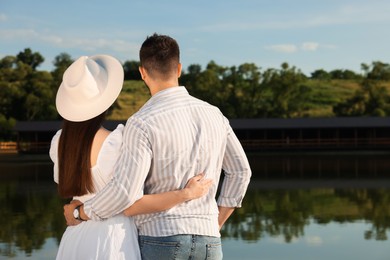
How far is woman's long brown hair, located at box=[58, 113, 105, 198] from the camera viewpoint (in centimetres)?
223

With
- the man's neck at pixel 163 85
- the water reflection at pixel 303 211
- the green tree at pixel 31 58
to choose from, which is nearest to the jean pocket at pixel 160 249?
the man's neck at pixel 163 85

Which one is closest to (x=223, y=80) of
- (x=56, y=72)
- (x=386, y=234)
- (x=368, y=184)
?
(x=56, y=72)

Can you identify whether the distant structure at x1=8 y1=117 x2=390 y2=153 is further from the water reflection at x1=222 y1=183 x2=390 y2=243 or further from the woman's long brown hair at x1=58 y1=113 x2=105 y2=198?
the woman's long brown hair at x1=58 y1=113 x2=105 y2=198

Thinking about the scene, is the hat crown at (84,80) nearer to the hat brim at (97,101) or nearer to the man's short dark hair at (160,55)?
the hat brim at (97,101)

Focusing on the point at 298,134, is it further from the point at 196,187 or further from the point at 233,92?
the point at 196,187

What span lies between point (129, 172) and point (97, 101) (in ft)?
0.92

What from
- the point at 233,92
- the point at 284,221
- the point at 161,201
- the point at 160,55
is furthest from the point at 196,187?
the point at 233,92

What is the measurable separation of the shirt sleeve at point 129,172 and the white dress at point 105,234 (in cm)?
7

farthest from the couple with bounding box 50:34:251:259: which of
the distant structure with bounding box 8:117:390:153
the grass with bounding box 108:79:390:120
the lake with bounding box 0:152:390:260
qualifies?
the grass with bounding box 108:79:390:120

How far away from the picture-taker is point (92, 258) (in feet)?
7.17

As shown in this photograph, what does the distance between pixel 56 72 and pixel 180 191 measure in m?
64.8

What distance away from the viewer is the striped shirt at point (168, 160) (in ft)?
7.02

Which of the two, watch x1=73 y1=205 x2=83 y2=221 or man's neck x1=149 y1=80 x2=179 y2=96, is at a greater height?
man's neck x1=149 y1=80 x2=179 y2=96

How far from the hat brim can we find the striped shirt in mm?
131
